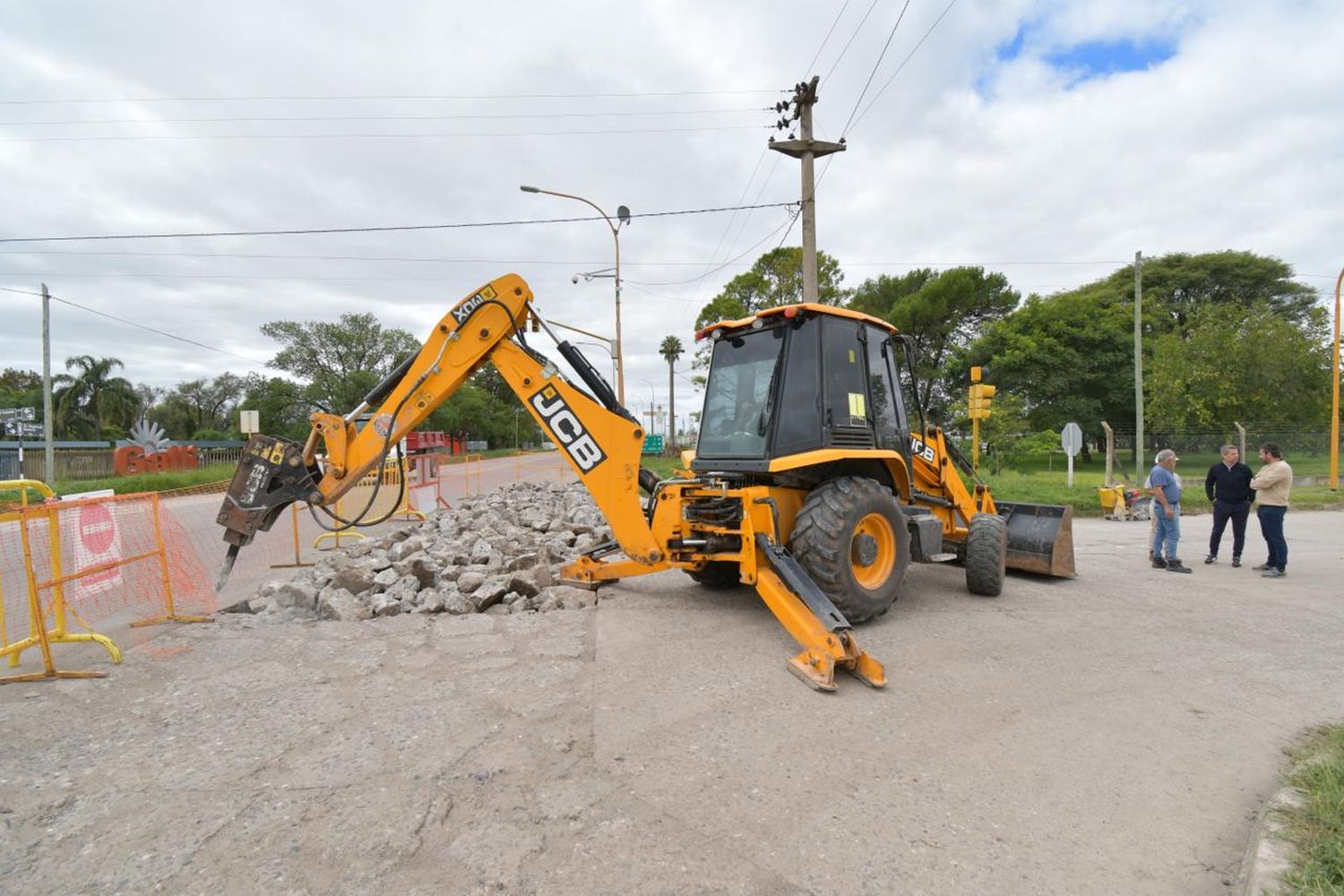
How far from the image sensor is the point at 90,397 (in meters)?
51.6

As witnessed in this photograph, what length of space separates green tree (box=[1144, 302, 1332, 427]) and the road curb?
2808cm

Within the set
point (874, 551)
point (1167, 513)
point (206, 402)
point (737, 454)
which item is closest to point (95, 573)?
point (737, 454)

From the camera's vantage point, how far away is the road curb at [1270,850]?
2.21m

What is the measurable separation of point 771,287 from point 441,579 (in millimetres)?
28749

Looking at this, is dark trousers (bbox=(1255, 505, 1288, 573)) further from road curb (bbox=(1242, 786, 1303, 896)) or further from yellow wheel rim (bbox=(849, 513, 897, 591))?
road curb (bbox=(1242, 786, 1303, 896))

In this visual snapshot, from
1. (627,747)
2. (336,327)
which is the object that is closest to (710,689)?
(627,747)

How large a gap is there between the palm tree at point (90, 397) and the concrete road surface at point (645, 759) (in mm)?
61435

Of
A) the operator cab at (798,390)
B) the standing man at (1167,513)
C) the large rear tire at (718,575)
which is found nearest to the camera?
the operator cab at (798,390)

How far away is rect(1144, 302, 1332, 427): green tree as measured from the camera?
80.6 ft

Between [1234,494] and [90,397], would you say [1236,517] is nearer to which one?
[1234,494]

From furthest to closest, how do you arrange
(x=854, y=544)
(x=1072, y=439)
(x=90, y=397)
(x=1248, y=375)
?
(x=90, y=397) → (x=1248, y=375) → (x=1072, y=439) → (x=854, y=544)

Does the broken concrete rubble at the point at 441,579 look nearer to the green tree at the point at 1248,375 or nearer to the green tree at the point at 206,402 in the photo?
the green tree at the point at 1248,375

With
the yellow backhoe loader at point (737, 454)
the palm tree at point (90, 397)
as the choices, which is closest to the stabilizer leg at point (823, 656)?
the yellow backhoe loader at point (737, 454)

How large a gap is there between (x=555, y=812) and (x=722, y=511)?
2.92 m
